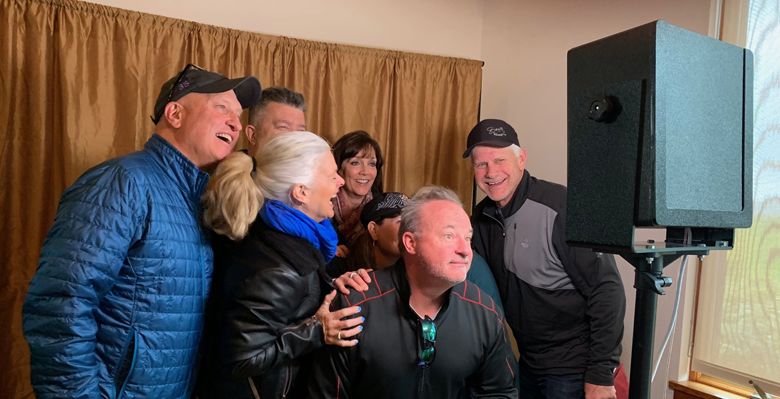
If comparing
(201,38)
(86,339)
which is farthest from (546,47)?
(86,339)

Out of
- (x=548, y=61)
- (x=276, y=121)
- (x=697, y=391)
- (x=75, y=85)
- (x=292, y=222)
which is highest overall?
(x=548, y=61)

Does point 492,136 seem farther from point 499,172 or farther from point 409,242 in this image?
point 409,242

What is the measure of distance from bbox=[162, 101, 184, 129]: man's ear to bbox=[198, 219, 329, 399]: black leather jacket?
0.33 meters

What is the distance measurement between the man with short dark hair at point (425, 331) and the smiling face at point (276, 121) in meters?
0.63

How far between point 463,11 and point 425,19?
289 millimetres

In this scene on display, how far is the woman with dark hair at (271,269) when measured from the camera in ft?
4.49

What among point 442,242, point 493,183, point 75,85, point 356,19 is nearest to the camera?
point 442,242

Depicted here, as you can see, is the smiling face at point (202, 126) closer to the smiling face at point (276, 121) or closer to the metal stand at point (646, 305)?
the smiling face at point (276, 121)

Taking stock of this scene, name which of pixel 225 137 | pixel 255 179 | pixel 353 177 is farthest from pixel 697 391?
pixel 225 137

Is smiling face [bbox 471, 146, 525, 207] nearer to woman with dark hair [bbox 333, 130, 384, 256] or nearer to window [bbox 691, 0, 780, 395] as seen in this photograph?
woman with dark hair [bbox 333, 130, 384, 256]

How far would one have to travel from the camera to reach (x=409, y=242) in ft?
5.39

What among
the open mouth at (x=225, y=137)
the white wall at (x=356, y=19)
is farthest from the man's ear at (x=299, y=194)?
the white wall at (x=356, y=19)

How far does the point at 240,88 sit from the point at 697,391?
2214 millimetres

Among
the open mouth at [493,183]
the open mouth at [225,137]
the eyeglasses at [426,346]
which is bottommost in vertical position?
the eyeglasses at [426,346]
